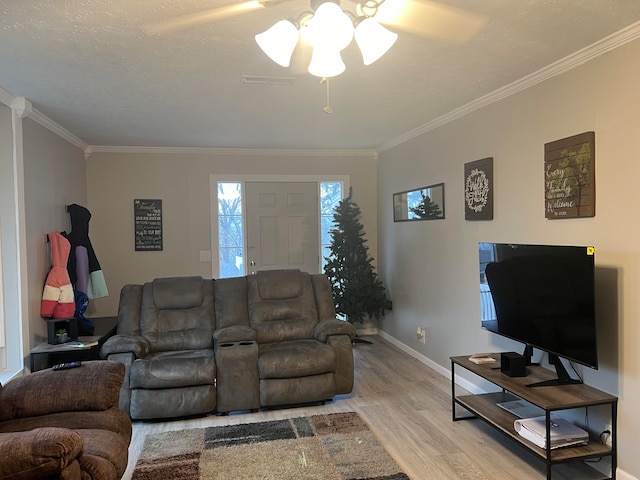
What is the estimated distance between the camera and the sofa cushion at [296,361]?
11.5 ft

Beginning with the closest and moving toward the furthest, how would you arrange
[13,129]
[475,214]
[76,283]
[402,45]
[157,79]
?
[402,45], [157,79], [13,129], [475,214], [76,283]

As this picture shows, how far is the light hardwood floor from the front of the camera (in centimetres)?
267

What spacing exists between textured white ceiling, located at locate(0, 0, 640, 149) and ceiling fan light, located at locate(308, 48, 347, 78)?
0.29 m

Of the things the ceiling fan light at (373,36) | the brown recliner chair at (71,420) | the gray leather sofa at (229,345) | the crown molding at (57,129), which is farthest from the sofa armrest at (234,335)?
the ceiling fan light at (373,36)

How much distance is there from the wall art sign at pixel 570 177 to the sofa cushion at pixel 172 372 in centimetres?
256

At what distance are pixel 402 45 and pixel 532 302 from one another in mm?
1650

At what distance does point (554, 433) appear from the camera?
2490 mm

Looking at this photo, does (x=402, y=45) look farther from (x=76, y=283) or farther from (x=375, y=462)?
(x=76, y=283)

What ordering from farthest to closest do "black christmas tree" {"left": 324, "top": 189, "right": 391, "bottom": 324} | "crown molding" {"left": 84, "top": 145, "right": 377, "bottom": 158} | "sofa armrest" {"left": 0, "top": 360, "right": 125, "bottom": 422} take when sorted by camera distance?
"black christmas tree" {"left": 324, "top": 189, "right": 391, "bottom": 324} → "crown molding" {"left": 84, "top": 145, "right": 377, "bottom": 158} → "sofa armrest" {"left": 0, "top": 360, "right": 125, "bottom": 422}

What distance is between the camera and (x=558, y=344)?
102 inches

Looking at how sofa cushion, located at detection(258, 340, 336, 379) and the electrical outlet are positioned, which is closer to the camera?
sofa cushion, located at detection(258, 340, 336, 379)

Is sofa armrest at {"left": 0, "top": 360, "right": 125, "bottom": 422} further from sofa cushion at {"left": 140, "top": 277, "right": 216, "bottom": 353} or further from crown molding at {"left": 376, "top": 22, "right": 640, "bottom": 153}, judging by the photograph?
crown molding at {"left": 376, "top": 22, "right": 640, "bottom": 153}

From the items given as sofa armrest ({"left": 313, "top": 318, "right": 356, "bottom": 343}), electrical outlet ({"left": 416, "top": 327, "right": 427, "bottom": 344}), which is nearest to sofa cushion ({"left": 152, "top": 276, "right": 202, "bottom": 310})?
sofa armrest ({"left": 313, "top": 318, "right": 356, "bottom": 343})

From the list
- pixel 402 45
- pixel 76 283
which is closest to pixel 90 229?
pixel 76 283
